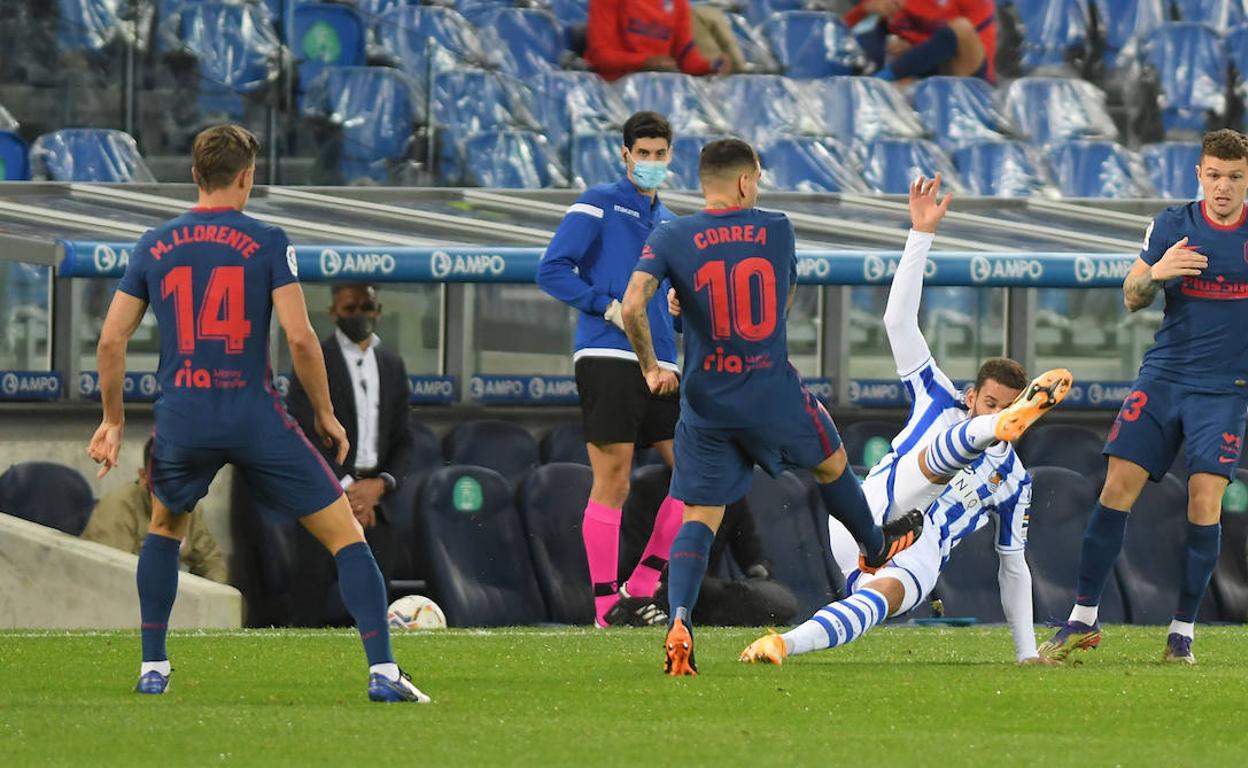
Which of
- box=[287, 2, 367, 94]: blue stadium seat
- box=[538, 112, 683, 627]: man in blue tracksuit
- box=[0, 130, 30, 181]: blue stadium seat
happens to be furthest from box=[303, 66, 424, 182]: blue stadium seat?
box=[538, 112, 683, 627]: man in blue tracksuit

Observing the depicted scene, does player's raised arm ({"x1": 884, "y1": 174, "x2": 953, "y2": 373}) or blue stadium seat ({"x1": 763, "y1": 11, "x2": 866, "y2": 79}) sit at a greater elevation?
blue stadium seat ({"x1": 763, "y1": 11, "x2": 866, "y2": 79})

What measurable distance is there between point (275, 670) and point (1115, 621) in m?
6.14

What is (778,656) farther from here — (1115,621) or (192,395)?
(1115,621)

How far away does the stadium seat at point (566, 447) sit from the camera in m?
13.3

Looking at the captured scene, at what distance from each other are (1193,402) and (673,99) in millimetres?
10168

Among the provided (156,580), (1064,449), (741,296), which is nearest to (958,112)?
(1064,449)

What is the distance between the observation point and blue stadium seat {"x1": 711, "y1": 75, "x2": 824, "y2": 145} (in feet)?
60.8

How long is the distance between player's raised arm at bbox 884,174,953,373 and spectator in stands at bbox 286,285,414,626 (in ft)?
12.8

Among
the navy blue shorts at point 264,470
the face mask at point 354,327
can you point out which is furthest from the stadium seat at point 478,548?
the navy blue shorts at point 264,470

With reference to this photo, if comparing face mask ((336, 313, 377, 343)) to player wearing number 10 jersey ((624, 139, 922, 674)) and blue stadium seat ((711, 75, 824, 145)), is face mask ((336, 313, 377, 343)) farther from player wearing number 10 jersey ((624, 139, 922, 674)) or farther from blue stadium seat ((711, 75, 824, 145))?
blue stadium seat ((711, 75, 824, 145))

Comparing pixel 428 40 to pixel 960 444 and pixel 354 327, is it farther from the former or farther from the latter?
pixel 960 444

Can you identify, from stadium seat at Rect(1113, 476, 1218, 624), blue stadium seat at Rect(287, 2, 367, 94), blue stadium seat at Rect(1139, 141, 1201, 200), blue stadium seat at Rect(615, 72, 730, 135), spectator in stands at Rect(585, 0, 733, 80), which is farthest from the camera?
blue stadium seat at Rect(1139, 141, 1201, 200)

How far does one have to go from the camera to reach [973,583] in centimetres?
1277

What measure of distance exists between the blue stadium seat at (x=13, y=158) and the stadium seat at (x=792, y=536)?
5.01 metres
